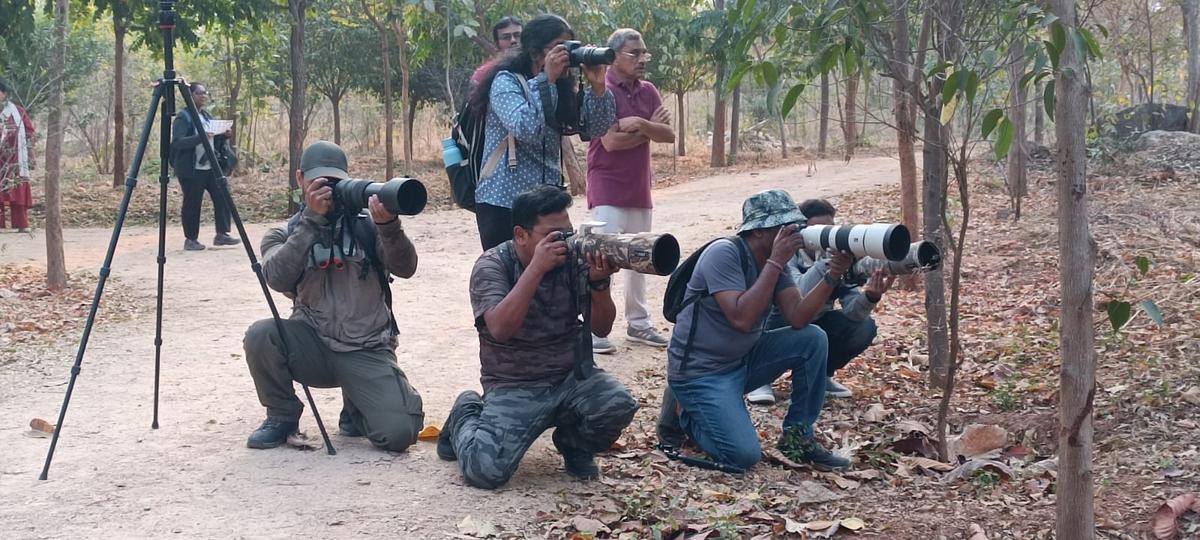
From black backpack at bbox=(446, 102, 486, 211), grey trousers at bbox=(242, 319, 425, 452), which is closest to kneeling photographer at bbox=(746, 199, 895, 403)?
black backpack at bbox=(446, 102, 486, 211)

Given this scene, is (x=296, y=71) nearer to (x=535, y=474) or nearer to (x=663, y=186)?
(x=663, y=186)

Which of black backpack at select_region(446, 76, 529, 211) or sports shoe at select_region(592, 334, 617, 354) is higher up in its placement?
black backpack at select_region(446, 76, 529, 211)

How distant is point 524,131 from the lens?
464cm

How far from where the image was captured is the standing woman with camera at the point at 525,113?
4.66 meters

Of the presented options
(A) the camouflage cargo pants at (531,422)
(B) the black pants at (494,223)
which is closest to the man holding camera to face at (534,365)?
(A) the camouflage cargo pants at (531,422)

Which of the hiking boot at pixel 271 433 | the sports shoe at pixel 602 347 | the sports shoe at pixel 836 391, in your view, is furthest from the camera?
the sports shoe at pixel 602 347

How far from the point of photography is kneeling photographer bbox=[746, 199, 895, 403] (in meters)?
4.80

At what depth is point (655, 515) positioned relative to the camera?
3.77m

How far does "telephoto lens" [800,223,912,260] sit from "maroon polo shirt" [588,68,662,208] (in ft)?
6.37

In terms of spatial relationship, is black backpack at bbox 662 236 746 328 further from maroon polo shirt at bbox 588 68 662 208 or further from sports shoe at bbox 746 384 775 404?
maroon polo shirt at bbox 588 68 662 208

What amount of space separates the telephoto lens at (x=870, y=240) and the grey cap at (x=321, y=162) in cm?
183

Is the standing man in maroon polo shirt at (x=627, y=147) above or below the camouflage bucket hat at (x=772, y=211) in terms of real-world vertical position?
above

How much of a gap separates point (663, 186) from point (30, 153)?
8580 mm

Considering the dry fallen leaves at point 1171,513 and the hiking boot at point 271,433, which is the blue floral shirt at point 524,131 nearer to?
the hiking boot at point 271,433
